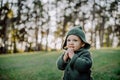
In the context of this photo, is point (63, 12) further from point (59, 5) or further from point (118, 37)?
point (118, 37)

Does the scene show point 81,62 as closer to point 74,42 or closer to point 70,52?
point 70,52

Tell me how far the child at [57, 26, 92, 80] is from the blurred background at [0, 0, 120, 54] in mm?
27801

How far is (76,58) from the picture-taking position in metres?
3.83

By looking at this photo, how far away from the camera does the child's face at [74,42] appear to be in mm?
3934

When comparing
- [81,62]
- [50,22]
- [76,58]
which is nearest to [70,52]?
[76,58]

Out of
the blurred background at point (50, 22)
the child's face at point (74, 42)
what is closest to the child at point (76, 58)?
the child's face at point (74, 42)

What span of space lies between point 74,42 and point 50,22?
108 ft

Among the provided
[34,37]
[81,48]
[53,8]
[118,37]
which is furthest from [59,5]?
[81,48]

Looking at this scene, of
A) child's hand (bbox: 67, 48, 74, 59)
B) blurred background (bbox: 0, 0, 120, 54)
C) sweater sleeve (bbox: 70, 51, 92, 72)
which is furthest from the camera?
blurred background (bbox: 0, 0, 120, 54)

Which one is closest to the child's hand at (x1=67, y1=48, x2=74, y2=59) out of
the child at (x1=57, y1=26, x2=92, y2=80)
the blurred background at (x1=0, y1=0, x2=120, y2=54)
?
the child at (x1=57, y1=26, x2=92, y2=80)

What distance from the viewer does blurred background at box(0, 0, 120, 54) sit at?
33281mm

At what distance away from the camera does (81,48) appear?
4035 mm

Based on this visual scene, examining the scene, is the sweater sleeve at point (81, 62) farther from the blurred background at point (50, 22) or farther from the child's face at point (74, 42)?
the blurred background at point (50, 22)

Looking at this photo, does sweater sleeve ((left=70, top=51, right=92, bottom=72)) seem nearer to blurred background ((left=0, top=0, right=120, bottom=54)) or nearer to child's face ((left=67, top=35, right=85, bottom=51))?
child's face ((left=67, top=35, right=85, bottom=51))
